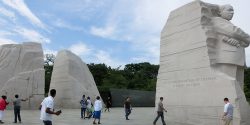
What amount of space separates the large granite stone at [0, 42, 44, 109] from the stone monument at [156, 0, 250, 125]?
1276cm

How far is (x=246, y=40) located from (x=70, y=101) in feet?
55.7

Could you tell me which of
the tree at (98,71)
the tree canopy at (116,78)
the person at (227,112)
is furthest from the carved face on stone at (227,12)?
the tree at (98,71)

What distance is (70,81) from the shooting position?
28.9 meters

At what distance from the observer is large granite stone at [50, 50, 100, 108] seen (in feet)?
94.1

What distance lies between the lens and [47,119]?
8.01m

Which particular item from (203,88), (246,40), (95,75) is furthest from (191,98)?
(95,75)

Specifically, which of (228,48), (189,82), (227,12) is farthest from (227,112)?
(227,12)

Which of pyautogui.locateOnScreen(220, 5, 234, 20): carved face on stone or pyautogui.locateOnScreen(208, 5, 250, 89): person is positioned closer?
pyautogui.locateOnScreen(208, 5, 250, 89): person

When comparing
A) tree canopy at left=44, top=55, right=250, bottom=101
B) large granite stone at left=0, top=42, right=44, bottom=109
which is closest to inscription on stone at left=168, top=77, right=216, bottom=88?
large granite stone at left=0, top=42, right=44, bottom=109

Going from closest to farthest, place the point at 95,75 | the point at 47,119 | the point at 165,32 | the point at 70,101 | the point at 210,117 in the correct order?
the point at 47,119
the point at 210,117
the point at 165,32
the point at 70,101
the point at 95,75

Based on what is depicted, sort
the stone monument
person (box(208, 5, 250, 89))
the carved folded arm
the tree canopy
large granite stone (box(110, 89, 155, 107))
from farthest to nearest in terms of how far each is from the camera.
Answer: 1. the tree canopy
2. large granite stone (box(110, 89, 155, 107))
3. the carved folded arm
4. person (box(208, 5, 250, 89))
5. the stone monument

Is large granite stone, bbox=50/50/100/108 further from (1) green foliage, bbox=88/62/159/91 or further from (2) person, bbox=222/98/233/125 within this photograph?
(2) person, bbox=222/98/233/125

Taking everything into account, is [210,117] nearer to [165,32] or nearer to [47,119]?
[165,32]

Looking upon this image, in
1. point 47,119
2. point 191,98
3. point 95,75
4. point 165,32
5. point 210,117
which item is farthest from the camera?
point 95,75
